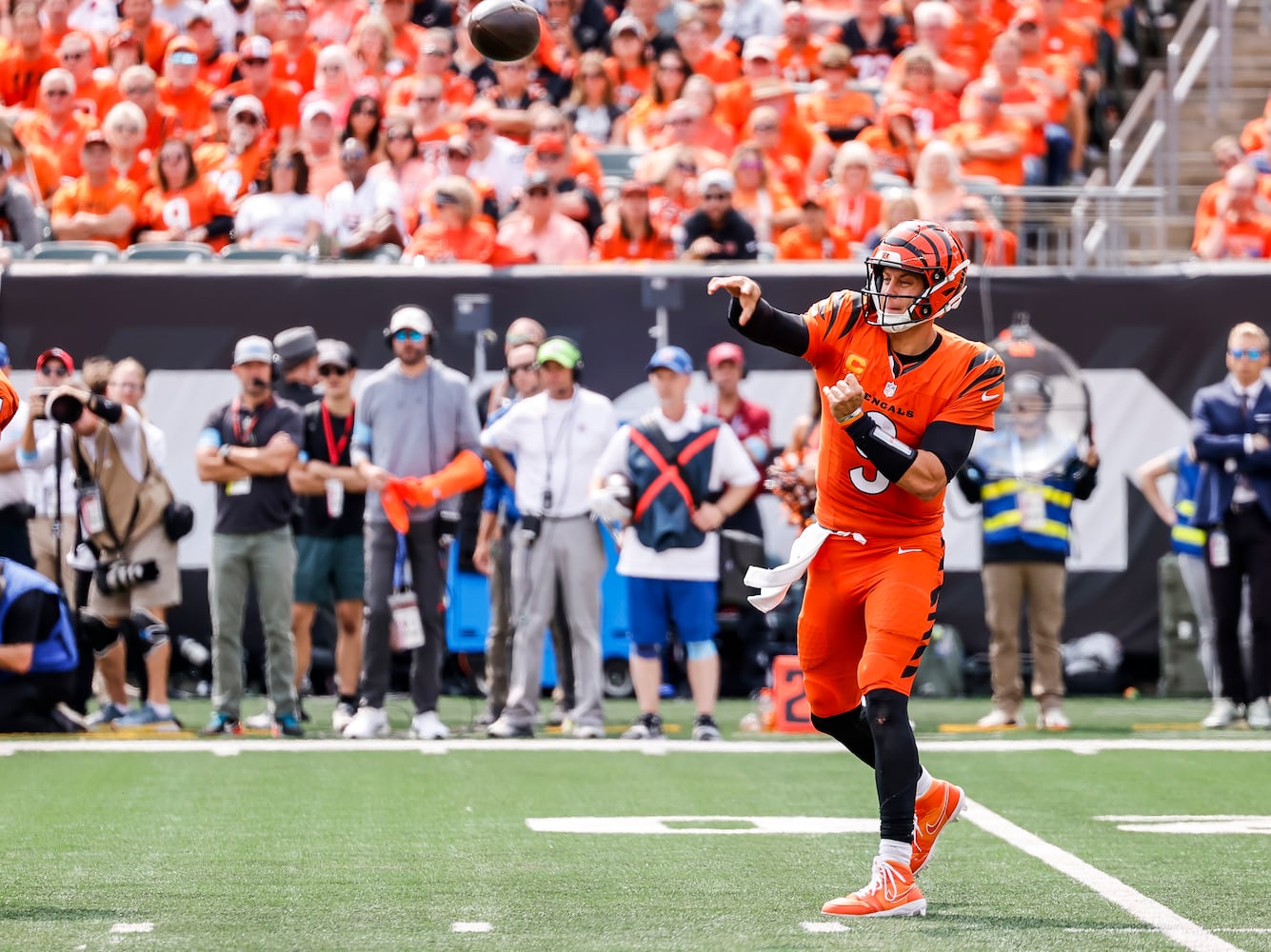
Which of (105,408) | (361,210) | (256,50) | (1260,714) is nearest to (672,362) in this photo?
(105,408)

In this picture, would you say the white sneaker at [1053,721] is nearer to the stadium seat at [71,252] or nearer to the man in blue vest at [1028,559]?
the man in blue vest at [1028,559]

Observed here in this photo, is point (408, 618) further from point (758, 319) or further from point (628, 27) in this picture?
point (628, 27)

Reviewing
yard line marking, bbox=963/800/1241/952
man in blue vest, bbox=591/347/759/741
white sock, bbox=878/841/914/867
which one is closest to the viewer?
yard line marking, bbox=963/800/1241/952

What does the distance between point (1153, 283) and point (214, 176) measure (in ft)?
23.9

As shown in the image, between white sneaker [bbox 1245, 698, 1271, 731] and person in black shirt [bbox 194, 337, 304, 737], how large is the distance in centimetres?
563

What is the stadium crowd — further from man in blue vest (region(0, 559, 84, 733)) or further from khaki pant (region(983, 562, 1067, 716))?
man in blue vest (region(0, 559, 84, 733))

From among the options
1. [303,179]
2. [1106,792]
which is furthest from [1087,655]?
[303,179]

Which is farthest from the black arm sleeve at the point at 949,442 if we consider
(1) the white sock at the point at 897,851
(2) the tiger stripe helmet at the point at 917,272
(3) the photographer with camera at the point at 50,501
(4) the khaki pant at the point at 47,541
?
(4) the khaki pant at the point at 47,541

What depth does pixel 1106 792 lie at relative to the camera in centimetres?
873

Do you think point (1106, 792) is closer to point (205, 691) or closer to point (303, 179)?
point (205, 691)

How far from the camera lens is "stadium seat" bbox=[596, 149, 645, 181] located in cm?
1664

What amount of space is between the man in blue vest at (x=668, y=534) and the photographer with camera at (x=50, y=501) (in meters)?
3.35

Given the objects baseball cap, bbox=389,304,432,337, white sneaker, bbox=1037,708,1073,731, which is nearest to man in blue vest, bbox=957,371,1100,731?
white sneaker, bbox=1037,708,1073,731

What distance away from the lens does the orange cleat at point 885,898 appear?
5.70 meters
